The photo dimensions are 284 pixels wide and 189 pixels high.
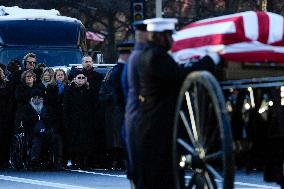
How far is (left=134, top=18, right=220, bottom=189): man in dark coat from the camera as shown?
1047cm

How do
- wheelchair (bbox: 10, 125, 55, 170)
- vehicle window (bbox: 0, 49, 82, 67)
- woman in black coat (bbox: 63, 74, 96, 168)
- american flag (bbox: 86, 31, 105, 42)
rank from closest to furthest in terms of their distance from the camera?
1. wheelchair (bbox: 10, 125, 55, 170)
2. woman in black coat (bbox: 63, 74, 96, 168)
3. vehicle window (bbox: 0, 49, 82, 67)
4. american flag (bbox: 86, 31, 105, 42)

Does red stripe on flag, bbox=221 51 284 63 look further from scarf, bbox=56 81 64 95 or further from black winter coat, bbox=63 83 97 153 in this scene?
scarf, bbox=56 81 64 95

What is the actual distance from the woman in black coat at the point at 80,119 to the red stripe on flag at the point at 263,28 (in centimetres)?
1157

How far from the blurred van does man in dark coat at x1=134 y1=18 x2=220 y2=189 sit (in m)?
18.1

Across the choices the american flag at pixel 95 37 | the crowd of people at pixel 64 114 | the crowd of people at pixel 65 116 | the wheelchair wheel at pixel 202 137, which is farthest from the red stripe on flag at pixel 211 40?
the american flag at pixel 95 37

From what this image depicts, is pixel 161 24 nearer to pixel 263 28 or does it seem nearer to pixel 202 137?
pixel 263 28

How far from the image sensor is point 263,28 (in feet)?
33.1

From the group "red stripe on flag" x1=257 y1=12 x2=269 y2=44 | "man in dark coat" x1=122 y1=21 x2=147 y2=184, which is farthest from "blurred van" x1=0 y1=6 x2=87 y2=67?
"red stripe on flag" x1=257 y1=12 x2=269 y2=44

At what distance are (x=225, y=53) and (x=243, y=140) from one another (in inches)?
28.3

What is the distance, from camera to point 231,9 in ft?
150

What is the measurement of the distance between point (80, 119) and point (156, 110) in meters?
11.5

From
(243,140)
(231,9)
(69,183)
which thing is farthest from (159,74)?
(231,9)

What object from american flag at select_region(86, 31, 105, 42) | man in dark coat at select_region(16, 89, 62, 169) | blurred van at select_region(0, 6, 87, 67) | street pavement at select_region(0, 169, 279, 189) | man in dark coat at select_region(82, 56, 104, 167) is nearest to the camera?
street pavement at select_region(0, 169, 279, 189)

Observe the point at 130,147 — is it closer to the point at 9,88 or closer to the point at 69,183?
the point at 69,183
